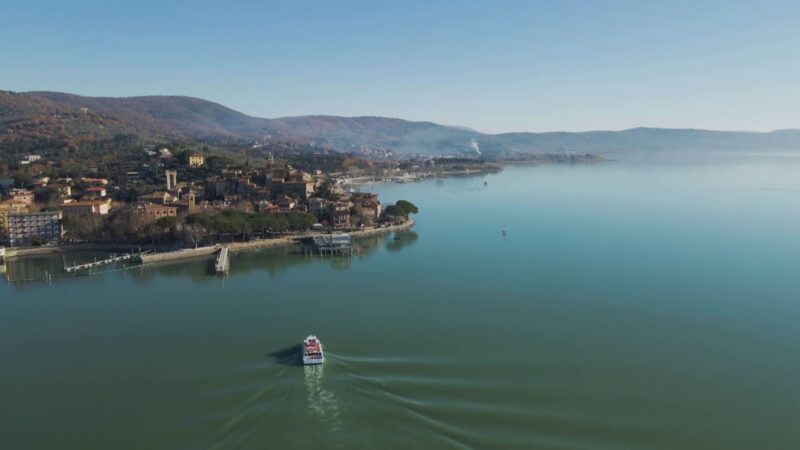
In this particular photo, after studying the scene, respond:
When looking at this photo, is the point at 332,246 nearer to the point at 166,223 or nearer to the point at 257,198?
the point at 166,223

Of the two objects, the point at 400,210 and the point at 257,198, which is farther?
the point at 257,198

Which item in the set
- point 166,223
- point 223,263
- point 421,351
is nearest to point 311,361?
point 421,351

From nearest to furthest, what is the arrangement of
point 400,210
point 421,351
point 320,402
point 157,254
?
point 320,402, point 421,351, point 157,254, point 400,210

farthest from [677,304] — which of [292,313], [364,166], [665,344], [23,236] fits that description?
[364,166]

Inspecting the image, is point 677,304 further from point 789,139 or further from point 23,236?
point 789,139

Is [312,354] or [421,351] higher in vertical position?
[312,354]

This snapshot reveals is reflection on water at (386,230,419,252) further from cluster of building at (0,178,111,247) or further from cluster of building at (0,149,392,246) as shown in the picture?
cluster of building at (0,178,111,247)

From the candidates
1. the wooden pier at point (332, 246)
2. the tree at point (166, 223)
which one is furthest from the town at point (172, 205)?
the wooden pier at point (332, 246)

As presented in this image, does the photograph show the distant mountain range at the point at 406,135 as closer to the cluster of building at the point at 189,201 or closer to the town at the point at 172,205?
the town at the point at 172,205
